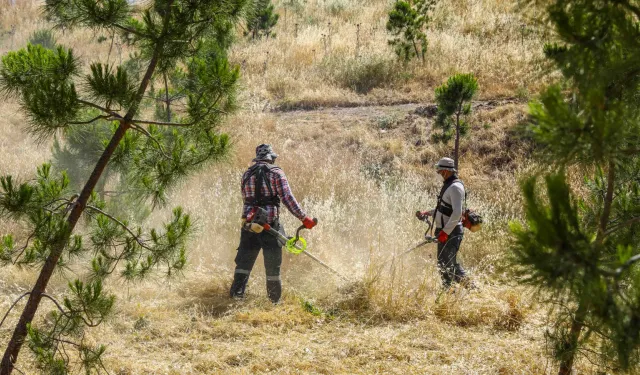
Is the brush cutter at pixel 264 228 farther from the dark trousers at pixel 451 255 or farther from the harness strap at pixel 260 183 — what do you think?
the dark trousers at pixel 451 255

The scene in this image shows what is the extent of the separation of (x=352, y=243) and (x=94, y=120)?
4.39 meters

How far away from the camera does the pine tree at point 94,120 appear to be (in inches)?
127

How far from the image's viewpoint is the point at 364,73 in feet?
49.9

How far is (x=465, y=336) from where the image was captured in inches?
203

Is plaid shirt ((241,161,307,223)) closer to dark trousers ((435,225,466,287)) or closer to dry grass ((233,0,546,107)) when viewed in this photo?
dark trousers ((435,225,466,287))

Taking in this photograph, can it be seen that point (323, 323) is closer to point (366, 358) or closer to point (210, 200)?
point (366, 358)

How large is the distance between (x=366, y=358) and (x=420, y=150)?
23.6ft

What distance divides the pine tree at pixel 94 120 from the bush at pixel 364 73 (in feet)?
36.5

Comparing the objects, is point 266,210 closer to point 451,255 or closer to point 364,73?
point 451,255

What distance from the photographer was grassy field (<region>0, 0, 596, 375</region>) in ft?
15.6

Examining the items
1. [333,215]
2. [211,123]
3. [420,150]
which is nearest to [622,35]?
[211,123]

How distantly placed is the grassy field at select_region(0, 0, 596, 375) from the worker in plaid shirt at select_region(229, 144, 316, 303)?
19 cm

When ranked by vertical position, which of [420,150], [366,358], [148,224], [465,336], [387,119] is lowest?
[366,358]

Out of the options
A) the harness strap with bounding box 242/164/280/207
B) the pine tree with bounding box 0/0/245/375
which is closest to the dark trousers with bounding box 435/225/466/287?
the harness strap with bounding box 242/164/280/207
